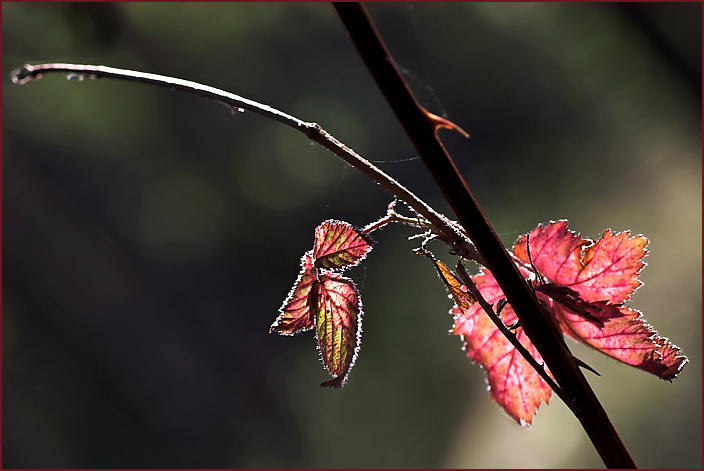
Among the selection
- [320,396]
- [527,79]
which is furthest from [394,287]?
[527,79]

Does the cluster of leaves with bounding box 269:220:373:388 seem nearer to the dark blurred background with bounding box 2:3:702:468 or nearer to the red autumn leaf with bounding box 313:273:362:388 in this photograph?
the red autumn leaf with bounding box 313:273:362:388

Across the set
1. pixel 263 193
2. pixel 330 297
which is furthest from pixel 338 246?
pixel 263 193

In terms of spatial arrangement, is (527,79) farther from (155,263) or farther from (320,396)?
(155,263)

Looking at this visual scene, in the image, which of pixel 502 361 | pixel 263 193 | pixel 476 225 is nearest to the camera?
pixel 476 225

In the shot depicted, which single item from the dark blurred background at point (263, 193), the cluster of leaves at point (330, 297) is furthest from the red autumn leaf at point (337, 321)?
the dark blurred background at point (263, 193)

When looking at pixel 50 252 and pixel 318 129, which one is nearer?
pixel 318 129

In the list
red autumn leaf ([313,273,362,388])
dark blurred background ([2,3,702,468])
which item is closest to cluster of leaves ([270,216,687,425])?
red autumn leaf ([313,273,362,388])

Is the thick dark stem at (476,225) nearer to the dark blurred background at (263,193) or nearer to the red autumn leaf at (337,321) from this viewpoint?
the red autumn leaf at (337,321)

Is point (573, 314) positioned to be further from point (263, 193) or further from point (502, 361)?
point (263, 193)
